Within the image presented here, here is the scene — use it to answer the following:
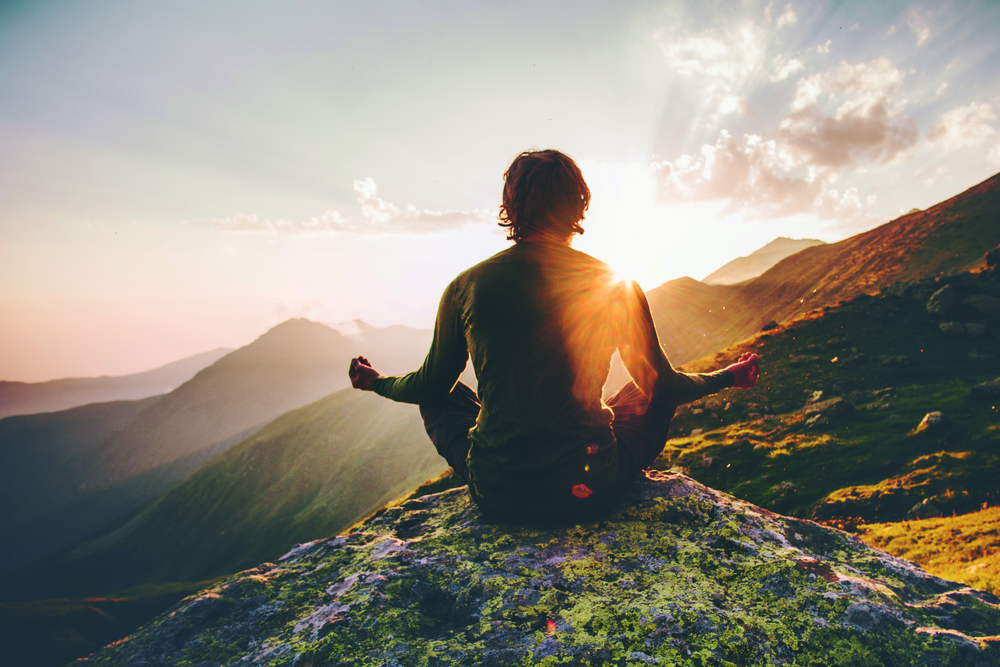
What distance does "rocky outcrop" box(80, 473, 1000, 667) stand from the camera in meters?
3.01

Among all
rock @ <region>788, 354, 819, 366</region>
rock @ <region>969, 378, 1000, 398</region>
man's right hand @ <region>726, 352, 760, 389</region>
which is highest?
man's right hand @ <region>726, 352, 760, 389</region>

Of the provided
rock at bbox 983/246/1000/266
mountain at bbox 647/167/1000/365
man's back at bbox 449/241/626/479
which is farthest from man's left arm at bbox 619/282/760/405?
mountain at bbox 647/167/1000/365

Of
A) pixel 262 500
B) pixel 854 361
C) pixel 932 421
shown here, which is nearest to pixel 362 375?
pixel 932 421

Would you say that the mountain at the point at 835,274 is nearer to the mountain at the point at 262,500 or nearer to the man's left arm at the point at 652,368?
the man's left arm at the point at 652,368

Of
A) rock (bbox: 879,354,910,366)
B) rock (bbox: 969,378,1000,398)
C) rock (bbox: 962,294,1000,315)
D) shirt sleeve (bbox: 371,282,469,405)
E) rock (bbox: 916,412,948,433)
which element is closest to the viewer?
shirt sleeve (bbox: 371,282,469,405)

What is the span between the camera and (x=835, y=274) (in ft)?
253

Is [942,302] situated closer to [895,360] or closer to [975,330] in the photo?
[975,330]

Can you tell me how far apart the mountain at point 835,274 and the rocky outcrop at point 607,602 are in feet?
168

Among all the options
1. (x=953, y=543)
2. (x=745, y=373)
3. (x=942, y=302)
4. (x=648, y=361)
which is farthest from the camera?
(x=942, y=302)

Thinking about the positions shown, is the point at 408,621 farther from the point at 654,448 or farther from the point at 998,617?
the point at 998,617

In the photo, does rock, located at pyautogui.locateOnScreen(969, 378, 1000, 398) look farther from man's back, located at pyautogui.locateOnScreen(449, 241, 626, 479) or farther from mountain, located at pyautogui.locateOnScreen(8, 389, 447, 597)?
mountain, located at pyautogui.locateOnScreen(8, 389, 447, 597)

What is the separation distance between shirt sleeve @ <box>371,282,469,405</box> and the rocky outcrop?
5.61 feet

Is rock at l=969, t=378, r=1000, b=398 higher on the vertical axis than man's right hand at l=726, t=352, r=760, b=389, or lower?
lower

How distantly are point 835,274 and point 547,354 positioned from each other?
95132 millimetres
